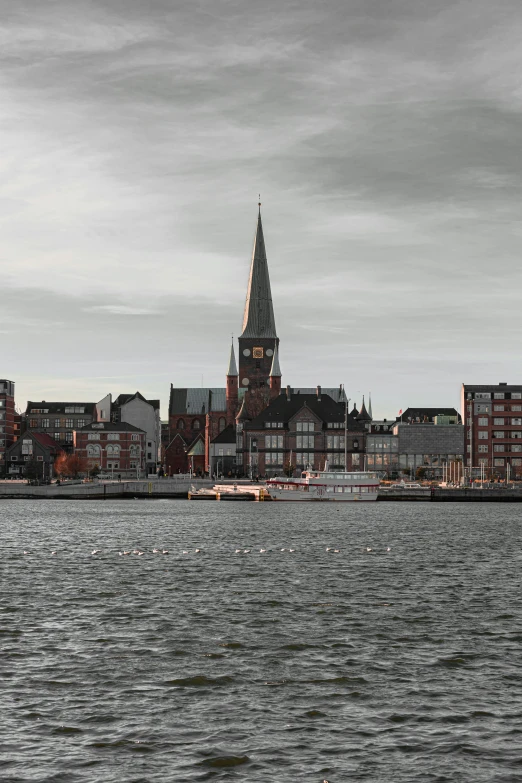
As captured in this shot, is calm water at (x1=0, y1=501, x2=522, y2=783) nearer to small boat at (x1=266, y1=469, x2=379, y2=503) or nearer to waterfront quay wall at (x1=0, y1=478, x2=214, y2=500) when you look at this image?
small boat at (x1=266, y1=469, x2=379, y2=503)

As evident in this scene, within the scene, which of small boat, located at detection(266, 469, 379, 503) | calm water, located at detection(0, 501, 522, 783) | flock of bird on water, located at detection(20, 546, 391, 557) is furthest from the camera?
small boat, located at detection(266, 469, 379, 503)

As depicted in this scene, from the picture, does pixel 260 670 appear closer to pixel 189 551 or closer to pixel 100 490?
pixel 189 551

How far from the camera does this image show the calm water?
1873cm

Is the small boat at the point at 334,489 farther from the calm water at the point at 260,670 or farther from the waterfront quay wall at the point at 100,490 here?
the calm water at the point at 260,670

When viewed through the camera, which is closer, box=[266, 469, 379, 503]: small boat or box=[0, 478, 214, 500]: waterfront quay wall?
box=[266, 469, 379, 503]: small boat

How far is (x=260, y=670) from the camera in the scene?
26453 millimetres

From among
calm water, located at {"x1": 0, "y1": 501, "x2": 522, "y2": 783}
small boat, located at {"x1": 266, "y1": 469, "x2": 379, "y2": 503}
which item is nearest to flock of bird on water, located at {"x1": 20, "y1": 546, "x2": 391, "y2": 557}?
calm water, located at {"x1": 0, "y1": 501, "x2": 522, "y2": 783}

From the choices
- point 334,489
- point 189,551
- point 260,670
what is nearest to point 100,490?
point 334,489

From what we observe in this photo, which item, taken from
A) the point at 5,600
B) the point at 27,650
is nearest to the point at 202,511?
the point at 5,600

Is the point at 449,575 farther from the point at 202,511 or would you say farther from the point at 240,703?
the point at 202,511

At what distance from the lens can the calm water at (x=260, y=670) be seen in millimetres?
18734

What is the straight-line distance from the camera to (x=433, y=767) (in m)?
18.3

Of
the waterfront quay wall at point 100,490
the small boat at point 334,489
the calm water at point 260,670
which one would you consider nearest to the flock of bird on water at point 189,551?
the calm water at point 260,670

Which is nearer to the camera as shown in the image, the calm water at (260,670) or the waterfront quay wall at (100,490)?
the calm water at (260,670)
